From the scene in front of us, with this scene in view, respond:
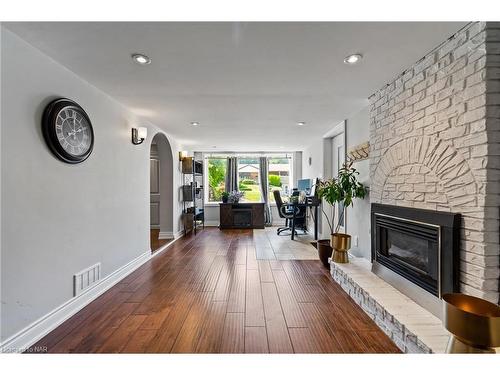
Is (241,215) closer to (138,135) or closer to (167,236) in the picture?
(167,236)

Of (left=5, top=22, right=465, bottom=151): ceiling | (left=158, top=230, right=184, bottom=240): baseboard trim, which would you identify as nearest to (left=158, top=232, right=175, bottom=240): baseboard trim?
(left=158, top=230, right=184, bottom=240): baseboard trim

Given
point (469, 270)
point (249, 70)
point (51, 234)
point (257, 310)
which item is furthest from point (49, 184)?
point (469, 270)

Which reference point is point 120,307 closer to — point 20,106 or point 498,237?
point 20,106

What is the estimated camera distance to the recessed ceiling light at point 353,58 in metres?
1.75

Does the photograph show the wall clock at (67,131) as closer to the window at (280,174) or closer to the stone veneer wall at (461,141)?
the stone veneer wall at (461,141)

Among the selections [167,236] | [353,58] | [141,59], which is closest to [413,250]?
[353,58]

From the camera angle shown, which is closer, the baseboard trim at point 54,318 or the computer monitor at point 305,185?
the baseboard trim at point 54,318

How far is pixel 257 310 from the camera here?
2027 millimetres

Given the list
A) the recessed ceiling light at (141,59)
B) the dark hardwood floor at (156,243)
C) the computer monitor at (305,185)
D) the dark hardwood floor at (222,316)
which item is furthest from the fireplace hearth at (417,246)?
the dark hardwood floor at (156,243)

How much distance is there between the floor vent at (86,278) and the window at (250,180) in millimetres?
4636

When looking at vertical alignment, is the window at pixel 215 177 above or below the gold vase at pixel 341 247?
above

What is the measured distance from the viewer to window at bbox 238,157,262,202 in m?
6.74

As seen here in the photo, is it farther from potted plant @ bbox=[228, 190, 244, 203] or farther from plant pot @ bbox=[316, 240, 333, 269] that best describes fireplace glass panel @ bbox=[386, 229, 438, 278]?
potted plant @ bbox=[228, 190, 244, 203]
